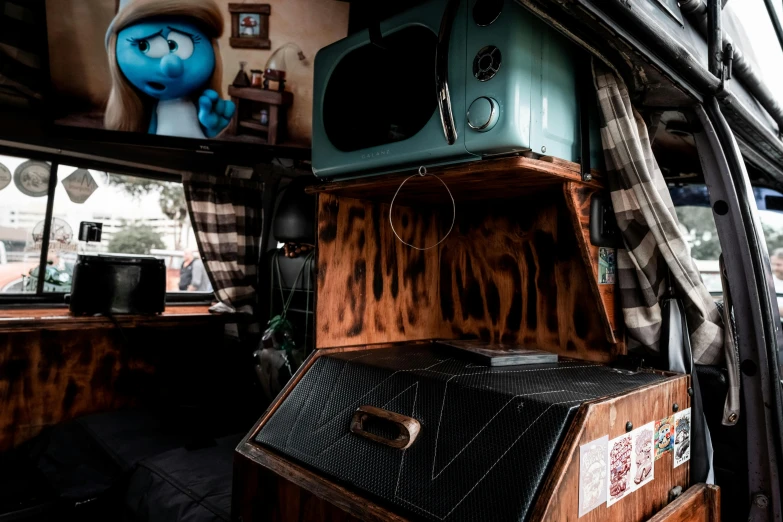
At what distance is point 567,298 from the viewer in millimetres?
1493

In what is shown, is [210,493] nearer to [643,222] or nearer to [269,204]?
[643,222]

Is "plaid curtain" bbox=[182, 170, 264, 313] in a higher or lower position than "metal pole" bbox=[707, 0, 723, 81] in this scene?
lower

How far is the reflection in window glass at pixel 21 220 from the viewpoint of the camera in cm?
287

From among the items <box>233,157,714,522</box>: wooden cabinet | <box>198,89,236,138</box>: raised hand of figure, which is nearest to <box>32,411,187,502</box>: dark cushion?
<box>233,157,714,522</box>: wooden cabinet

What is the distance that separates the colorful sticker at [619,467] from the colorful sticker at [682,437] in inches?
9.6

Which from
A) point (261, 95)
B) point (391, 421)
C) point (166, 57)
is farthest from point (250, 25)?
point (391, 421)

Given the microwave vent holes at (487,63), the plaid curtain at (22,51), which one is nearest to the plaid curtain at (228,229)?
the plaid curtain at (22,51)

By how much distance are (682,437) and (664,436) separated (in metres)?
0.11

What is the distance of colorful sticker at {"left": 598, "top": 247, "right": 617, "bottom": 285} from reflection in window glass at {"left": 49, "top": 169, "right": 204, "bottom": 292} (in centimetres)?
283

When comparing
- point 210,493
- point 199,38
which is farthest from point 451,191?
point 199,38

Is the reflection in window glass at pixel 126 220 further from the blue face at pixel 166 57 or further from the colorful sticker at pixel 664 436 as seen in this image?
the colorful sticker at pixel 664 436

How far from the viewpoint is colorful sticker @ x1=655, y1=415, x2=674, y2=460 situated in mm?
1062

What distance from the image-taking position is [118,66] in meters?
2.67

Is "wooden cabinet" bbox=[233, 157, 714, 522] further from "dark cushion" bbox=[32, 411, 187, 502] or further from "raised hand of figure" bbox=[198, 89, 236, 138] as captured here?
"raised hand of figure" bbox=[198, 89, 236, 138]
